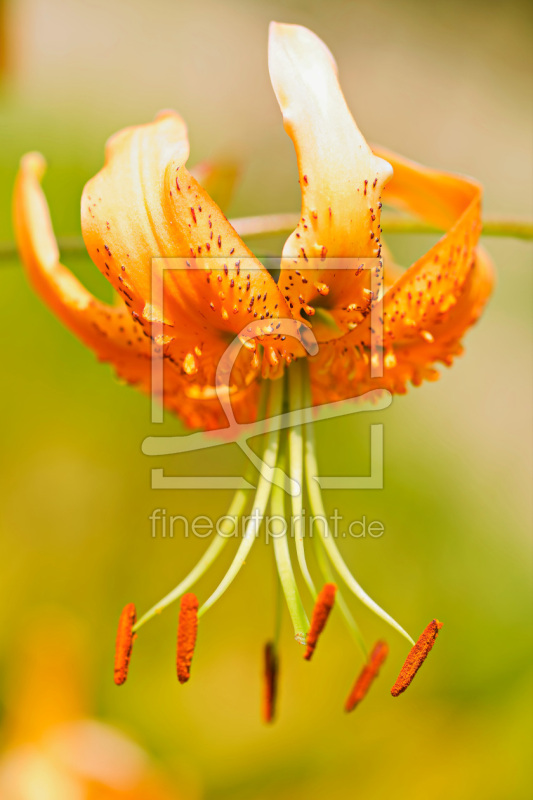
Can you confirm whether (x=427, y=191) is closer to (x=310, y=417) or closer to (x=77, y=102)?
(x=310, y=417)

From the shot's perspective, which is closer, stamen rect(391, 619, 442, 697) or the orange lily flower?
the orange lily flower

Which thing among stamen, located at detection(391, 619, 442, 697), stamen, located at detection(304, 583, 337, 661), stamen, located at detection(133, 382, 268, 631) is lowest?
stamen, located at detection(391, 619, 442, 697)

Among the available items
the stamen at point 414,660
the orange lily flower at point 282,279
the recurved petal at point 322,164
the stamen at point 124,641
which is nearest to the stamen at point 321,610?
the orange lily flower at point 282,279

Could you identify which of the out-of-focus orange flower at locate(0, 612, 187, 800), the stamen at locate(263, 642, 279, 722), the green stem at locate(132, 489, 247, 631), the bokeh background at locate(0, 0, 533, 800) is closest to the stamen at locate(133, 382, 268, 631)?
the green stem at locate(132, 489, 247, 631)

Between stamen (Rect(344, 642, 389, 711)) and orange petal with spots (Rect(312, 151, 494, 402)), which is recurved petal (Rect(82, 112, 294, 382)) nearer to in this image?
orange petal with spots (Rect(312, 151, 494, 402))

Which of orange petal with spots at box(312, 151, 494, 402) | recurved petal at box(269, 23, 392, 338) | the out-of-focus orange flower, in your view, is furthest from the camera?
the out-of-focus orange flower

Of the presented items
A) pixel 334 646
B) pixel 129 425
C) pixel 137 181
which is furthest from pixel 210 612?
pixel 137 181
